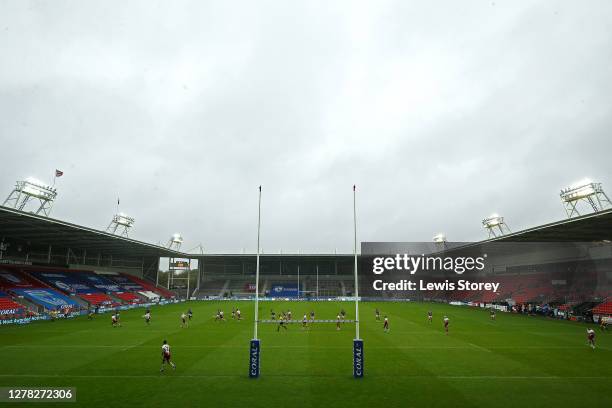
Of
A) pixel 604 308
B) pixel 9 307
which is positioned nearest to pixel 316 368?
pixel 9 307

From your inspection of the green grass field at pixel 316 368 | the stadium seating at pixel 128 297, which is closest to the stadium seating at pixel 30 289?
the stadium seating at pixel 128 297

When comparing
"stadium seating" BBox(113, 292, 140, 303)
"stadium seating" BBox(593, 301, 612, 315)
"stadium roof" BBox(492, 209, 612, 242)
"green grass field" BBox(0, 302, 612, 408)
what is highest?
"stadium roof" BBox(492, 209, 612, 242)

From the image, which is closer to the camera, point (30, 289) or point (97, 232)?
point (30, 289)

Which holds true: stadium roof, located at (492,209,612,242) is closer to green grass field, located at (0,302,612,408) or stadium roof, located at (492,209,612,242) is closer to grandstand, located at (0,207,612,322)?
grandstand, located at (0,207,612,322)

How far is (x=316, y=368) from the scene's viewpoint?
20.1 m

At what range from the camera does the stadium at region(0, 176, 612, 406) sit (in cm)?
1627

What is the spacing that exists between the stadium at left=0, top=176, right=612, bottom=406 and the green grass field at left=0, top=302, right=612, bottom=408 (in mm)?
100

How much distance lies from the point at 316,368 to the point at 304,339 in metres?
10.3

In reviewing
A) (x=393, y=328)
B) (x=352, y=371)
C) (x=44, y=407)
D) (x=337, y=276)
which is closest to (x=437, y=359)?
(x=352, y=371)

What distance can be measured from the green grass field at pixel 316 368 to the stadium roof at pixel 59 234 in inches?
551

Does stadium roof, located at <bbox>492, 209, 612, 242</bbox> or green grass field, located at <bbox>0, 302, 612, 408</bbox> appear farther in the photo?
stadium roof, located at <bbox>492, 209, 612, 242</bbox>

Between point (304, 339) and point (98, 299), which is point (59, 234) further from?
point (304, 339)

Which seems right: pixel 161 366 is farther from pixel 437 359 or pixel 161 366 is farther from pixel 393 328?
pixel 393 328

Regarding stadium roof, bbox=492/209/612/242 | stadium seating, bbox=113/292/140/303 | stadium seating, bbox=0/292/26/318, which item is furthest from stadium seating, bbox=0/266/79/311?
stadium roof, bbox=492/209/612/242
